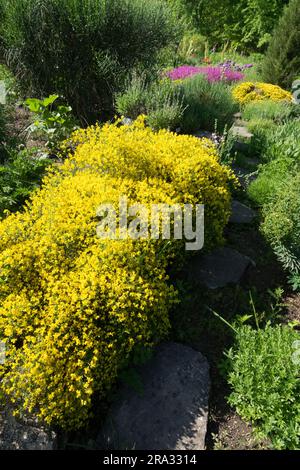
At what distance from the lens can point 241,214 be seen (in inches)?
195

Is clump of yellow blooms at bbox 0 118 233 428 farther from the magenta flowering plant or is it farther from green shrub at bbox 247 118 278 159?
the magenta flowering plant

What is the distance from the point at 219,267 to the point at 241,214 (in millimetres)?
1113

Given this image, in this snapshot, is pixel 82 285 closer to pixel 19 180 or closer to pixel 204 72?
pixel 19 180

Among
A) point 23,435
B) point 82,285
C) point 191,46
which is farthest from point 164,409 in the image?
point 191,46

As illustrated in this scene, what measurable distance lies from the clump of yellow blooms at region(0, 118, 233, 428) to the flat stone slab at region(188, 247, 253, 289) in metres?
0.31

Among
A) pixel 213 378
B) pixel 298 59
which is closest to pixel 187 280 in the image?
pixel 213 378

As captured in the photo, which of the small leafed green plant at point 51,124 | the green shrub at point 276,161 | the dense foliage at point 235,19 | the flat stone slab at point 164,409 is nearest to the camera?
the flat stone slab at point 164,409

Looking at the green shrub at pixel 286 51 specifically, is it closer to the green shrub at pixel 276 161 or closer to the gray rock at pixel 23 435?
the green shrub at pixel 276 161

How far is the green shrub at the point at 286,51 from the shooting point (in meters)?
11.1

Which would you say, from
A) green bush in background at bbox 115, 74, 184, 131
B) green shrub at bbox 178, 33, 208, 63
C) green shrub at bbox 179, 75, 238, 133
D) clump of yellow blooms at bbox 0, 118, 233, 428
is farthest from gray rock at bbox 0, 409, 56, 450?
green shrub at bbox 178, 33, 208, 63

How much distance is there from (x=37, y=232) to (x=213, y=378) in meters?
1.99

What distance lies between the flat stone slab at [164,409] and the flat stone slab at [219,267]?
88cm

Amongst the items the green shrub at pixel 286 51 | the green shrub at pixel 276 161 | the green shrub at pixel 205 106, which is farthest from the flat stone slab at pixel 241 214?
the green shrub at pixel 286 51

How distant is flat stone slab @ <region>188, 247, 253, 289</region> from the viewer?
157 inches
